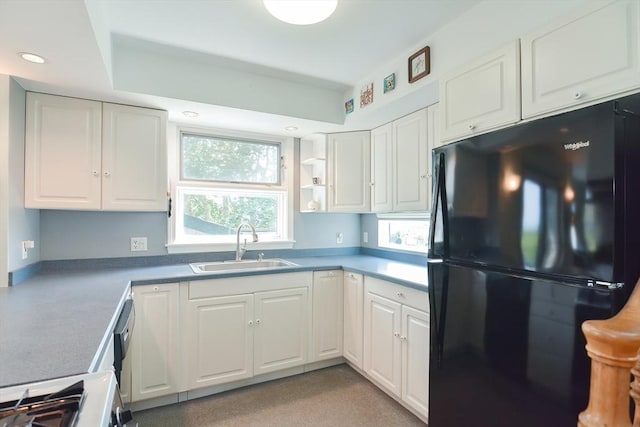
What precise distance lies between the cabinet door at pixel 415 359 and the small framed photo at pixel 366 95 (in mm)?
1527

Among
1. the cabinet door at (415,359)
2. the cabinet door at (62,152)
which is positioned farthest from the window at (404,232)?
the cabinet door at (62,152)

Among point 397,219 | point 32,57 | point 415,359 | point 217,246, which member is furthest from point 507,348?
point 32,57

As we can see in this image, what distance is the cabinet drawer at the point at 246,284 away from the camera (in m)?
2.24

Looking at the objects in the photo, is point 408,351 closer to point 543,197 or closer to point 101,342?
point 543,197

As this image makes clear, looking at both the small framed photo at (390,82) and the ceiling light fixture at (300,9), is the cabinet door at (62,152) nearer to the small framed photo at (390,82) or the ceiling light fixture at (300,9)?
the ceiling light fixture at (300,9)

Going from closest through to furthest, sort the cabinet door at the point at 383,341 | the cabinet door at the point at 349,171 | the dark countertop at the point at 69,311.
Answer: the dark countertop at the point at 69,311
the cabinet door at the point at 383,341
the cabinet door at the point at 349,171

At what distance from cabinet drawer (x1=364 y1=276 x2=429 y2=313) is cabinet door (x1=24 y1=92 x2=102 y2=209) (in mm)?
2017

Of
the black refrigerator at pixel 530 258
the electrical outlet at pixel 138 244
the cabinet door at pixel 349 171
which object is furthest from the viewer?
the cabinet door at pixel 349 171

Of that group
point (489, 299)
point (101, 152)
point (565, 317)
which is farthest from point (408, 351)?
point (101, 152)

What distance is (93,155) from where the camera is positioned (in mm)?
2205

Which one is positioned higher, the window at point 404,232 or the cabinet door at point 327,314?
the window at point 404,232

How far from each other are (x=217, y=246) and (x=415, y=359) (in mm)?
1843

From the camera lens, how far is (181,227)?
9.36 feet

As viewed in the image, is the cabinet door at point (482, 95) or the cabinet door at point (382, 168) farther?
the cabinet door at point (382, 168)
